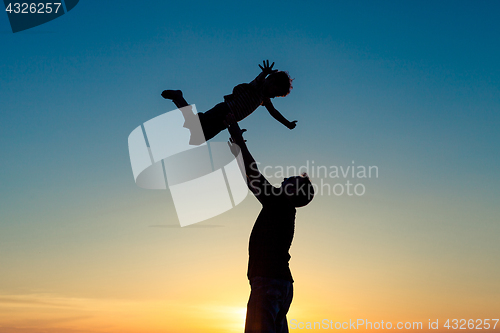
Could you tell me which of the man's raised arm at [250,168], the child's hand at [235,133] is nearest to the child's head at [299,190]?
the man's raised arm at [250,168]

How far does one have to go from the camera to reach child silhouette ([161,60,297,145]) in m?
5.84

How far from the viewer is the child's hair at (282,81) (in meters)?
5.81

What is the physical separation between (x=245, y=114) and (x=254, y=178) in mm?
2460

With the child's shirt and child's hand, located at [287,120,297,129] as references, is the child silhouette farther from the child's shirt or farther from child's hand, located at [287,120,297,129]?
child's hand, located at [287,120,297,129]

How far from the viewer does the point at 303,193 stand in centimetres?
372

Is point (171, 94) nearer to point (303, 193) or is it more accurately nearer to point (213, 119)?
point (213, 119)

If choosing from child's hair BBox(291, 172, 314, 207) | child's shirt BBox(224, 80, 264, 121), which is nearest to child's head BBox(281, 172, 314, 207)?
child's hair BBox(291, 172, 314, 207)

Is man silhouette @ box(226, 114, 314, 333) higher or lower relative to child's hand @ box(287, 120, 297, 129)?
lower

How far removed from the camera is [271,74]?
5.85 m

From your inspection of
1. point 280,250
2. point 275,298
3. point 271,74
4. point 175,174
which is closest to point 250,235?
point 280,250

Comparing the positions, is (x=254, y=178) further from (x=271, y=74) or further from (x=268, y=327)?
(x=271, y=74)

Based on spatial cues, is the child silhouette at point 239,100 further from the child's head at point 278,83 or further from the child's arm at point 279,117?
the child's arm at point 279,117

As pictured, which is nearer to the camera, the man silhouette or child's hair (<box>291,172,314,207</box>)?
the man silhouette

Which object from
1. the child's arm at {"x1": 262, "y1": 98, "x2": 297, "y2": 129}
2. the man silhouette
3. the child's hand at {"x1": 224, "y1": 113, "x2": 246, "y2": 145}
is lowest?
the man silhouette
